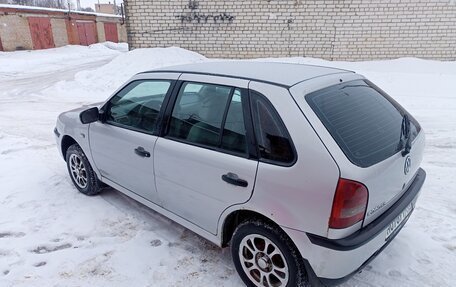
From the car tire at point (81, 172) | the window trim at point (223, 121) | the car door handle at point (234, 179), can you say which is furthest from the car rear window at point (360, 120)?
the car tire at point (81, 172)

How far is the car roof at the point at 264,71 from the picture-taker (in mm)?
2318

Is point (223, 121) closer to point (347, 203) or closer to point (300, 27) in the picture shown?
point (347, 203)

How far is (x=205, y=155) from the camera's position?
2389 mm

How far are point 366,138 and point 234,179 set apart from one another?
3.02 ft

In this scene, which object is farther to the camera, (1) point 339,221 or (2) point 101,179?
(2) point 101,179

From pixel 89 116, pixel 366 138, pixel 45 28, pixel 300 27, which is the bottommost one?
pixel 89 116

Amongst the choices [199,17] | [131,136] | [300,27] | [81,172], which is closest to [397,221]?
[131,136]

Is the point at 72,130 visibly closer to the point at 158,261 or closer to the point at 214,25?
the point at 158,261

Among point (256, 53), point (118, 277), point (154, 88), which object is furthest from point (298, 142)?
point (256, 53)

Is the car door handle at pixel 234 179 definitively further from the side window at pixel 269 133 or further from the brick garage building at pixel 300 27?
the brick garage building at pixel 300 27

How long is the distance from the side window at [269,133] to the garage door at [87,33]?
3446 centimetres

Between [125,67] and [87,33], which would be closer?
[125,67]

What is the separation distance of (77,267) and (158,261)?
0.68 metres

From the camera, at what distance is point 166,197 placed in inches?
112
